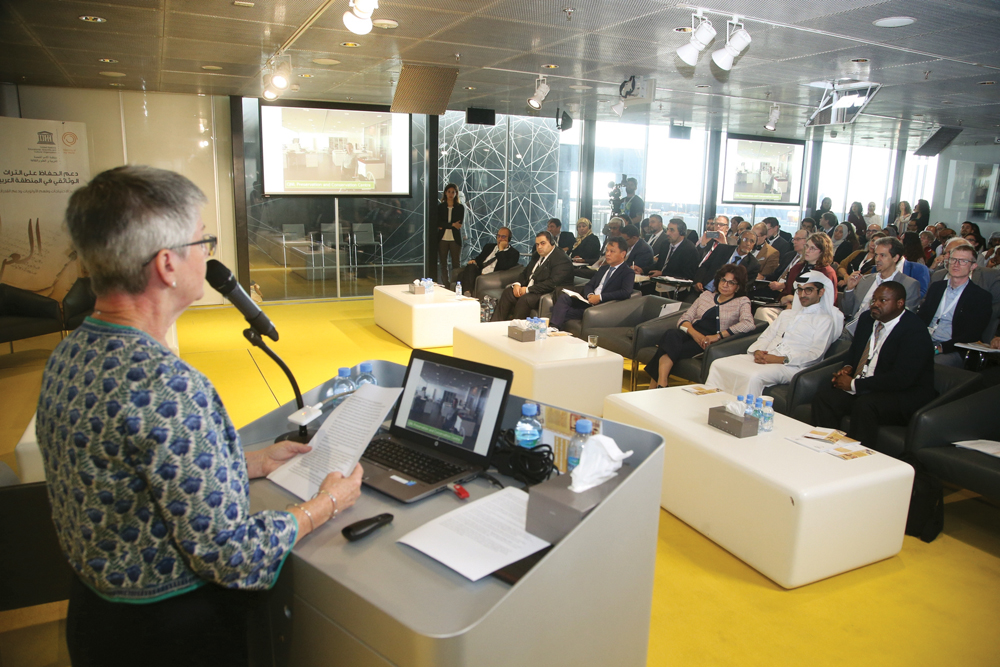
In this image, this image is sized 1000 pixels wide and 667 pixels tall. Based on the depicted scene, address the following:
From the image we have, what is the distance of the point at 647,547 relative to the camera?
1.83 m

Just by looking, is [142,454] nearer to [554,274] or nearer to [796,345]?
[796,345]

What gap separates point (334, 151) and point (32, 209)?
427 cm

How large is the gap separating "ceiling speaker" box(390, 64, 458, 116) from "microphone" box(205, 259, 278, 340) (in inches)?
220

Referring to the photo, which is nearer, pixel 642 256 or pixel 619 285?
pixel 619 285

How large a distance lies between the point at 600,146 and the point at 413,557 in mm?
12045

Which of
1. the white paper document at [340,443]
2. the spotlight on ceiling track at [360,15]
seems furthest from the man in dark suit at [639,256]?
the white paper document at [340,443]

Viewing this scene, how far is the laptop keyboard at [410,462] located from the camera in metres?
1.97

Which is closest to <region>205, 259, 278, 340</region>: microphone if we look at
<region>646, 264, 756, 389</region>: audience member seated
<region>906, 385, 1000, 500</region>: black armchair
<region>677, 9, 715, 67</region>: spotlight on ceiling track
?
<region>906, 385, 1000, 500</region>: black armchair

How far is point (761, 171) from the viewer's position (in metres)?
14.4

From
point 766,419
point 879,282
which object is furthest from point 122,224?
point 879,282

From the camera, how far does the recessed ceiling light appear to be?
16.2ft

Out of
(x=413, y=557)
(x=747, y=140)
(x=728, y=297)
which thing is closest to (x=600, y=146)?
(x=747, y=140)

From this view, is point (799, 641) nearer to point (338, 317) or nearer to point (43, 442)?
point (43, 442)

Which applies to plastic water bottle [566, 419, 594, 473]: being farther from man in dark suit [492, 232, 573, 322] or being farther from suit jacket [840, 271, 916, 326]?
man in dark suit [492, 232, 573, 322]
